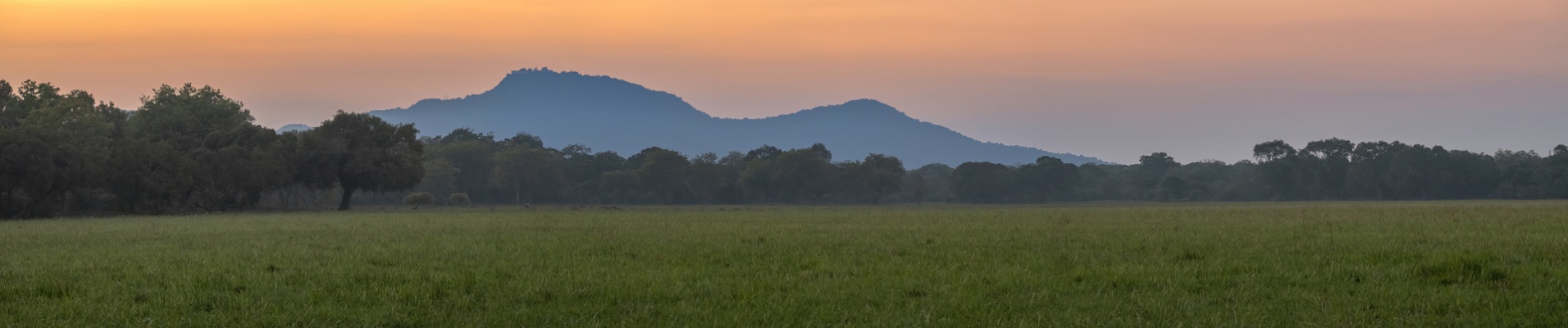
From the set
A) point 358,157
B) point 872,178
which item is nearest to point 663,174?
point 872,178

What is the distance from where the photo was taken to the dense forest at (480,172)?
67.3 metres

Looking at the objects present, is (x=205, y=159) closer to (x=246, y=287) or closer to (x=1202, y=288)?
(x=246, y=287)

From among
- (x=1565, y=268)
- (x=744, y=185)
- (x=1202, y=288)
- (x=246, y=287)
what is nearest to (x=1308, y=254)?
(x=1565, y=268)

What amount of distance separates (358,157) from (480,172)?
66943 mm

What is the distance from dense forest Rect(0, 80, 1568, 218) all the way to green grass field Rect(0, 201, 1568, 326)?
5269 centimetres

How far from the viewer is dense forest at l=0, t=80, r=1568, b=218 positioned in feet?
221

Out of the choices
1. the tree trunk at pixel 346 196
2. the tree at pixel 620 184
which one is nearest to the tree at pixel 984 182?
the tree at pixel 620 184

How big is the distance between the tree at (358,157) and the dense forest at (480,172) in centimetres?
13

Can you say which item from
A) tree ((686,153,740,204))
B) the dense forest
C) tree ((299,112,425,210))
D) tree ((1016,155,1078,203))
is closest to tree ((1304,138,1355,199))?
the dense forest

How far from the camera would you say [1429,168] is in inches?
5999

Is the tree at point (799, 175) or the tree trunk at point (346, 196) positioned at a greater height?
the tree at point (799, 175)

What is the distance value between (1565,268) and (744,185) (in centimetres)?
14532

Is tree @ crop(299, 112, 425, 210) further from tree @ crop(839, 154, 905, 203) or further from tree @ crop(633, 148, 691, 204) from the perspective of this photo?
tree @ crop(839, 154, 905, 203)

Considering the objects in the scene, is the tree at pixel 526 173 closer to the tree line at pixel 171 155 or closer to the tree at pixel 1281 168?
the tree line at pixel 171 155
